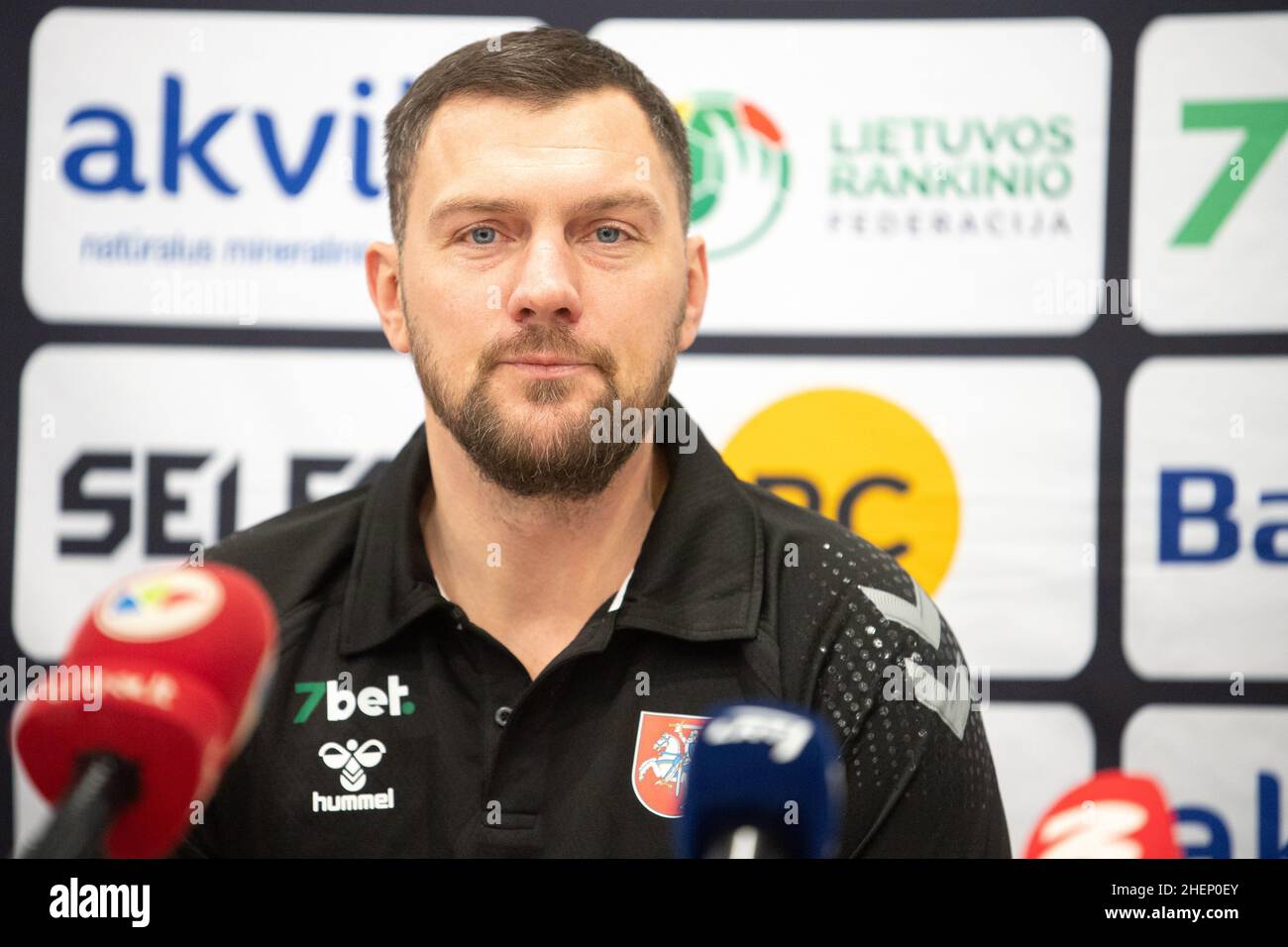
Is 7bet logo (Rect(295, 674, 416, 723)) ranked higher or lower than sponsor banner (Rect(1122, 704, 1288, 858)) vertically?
higher

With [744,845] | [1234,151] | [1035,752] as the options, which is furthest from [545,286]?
[1234,151]

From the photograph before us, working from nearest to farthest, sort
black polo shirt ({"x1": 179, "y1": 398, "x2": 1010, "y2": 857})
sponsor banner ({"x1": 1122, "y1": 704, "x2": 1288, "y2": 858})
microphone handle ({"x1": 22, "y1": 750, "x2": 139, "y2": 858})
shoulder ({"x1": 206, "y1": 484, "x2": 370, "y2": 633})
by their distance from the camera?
microphone handle ({"x1": 22, "y1": 750, "x2": 139, "y2": 858}), black polo shirt ({"x1": 179, "y1": 398, "x2": 1010, "y2": 857}), shoulder ({"x1": 206, "y1": 484, "x2": 370, "y2": 633}), sponsor banner ({"x1": 1122, "y1": 704, "x2": 1288, "y2": 858})

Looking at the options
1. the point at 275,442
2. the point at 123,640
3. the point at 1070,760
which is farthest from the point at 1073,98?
the point at 123,640

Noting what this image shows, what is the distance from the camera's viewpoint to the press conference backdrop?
2.24 m

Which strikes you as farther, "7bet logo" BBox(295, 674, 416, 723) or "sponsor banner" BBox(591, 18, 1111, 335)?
"sponsor banner" BBox(591, 18, 1111, 335)

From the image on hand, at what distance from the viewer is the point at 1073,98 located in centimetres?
226

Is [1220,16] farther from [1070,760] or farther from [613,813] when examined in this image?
[613,813]

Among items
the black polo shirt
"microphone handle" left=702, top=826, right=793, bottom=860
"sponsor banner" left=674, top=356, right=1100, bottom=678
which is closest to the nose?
the black polo shirt

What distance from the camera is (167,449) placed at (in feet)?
7.39

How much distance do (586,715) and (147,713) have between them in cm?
61

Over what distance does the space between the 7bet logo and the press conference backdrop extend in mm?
906

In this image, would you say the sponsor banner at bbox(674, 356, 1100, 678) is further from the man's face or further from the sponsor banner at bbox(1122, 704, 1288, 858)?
the man's face

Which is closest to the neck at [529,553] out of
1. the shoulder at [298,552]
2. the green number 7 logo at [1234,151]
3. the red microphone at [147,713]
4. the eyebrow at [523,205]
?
the shoulder at [298,552]
